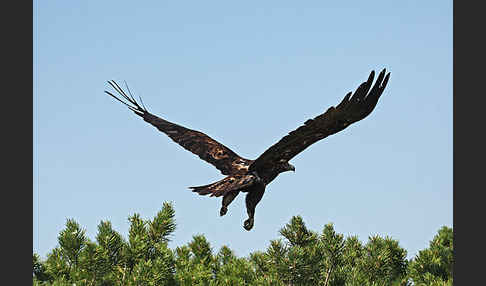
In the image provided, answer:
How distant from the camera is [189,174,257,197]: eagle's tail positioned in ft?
20.2

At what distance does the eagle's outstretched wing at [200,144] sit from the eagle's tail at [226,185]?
222 mm

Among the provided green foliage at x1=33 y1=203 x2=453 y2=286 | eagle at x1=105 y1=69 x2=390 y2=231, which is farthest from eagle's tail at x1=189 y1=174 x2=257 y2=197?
green foliage at x1=33 y1=203 x2=453 y2=286

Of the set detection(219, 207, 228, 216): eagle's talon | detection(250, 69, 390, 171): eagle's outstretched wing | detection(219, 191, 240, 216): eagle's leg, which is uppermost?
detection(250, 69, 390, 171): eagle's outstretched wing

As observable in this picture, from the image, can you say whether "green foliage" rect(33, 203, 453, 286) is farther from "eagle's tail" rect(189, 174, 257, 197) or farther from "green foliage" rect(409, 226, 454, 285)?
"eagle's tail" rect(189, 174, 257, 197)

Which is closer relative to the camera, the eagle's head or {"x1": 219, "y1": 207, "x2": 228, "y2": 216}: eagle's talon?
{"x1": 219, "y1": 207, "x2": 228, "y2": 216}: eagle's talon

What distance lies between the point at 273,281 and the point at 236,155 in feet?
5.02

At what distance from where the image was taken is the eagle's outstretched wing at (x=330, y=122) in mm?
5941

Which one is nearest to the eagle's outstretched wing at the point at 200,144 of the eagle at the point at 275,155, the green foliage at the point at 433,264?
the eagle at the point at 275,155

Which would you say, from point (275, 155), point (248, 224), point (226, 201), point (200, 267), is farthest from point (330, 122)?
point (200, 267)

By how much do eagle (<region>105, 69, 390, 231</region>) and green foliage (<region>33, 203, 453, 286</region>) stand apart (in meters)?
0.53

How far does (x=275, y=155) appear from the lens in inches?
250

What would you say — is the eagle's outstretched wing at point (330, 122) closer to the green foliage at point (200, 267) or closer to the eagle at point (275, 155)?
the eagle at point (275, 155)

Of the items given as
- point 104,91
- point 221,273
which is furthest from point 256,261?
point 104,91

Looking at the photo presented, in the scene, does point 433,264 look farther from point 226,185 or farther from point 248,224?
point 226,185
